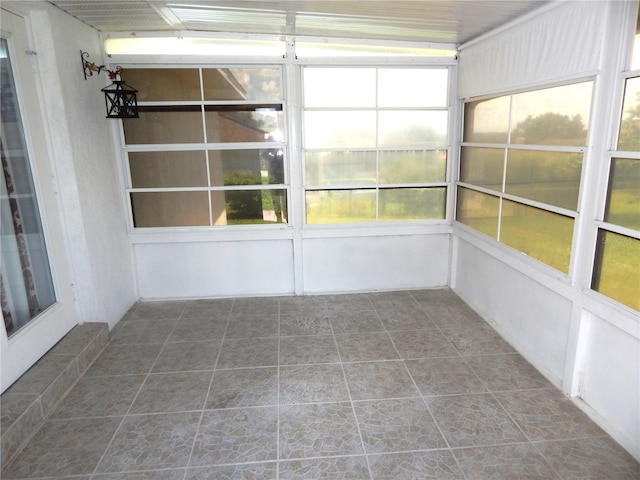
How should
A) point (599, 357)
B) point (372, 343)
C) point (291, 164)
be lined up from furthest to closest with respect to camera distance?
point (291, 164) → point (372, 343) → point (599, 357)

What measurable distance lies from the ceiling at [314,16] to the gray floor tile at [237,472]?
281 centimetres

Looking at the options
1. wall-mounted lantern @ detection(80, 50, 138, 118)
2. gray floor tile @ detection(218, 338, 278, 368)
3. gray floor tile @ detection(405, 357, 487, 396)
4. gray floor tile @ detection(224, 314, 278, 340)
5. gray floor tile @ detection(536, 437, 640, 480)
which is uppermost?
wall-mounted lantern @ detection(80, 50, 138, 118)

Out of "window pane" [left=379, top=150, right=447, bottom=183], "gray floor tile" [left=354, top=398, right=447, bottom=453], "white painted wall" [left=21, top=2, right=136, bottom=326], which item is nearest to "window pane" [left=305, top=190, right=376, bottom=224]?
"window pane" [left=379, top=150, right=447, bottom=183]

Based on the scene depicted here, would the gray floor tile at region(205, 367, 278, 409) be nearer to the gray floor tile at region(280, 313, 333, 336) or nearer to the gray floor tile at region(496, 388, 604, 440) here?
the gray floor tile at region(280, 313, 333, 336)

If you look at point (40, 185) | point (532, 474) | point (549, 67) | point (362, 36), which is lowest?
point (532, 474)

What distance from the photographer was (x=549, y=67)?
261cm

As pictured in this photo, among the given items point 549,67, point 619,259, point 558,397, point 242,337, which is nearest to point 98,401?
point 242,337

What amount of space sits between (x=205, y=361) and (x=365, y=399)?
123 centimetres

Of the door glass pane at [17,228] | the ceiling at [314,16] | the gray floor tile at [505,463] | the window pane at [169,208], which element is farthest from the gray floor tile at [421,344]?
the door glass pane at [17,228]

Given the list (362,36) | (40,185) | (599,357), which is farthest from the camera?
(362,36)

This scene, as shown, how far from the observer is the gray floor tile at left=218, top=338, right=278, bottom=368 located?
118 inches

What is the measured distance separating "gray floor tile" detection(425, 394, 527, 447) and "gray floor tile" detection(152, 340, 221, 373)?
5.23ft

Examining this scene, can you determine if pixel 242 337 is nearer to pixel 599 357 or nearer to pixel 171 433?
pixel 171 433

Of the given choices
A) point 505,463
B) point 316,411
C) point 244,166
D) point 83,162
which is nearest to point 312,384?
point 316,411
